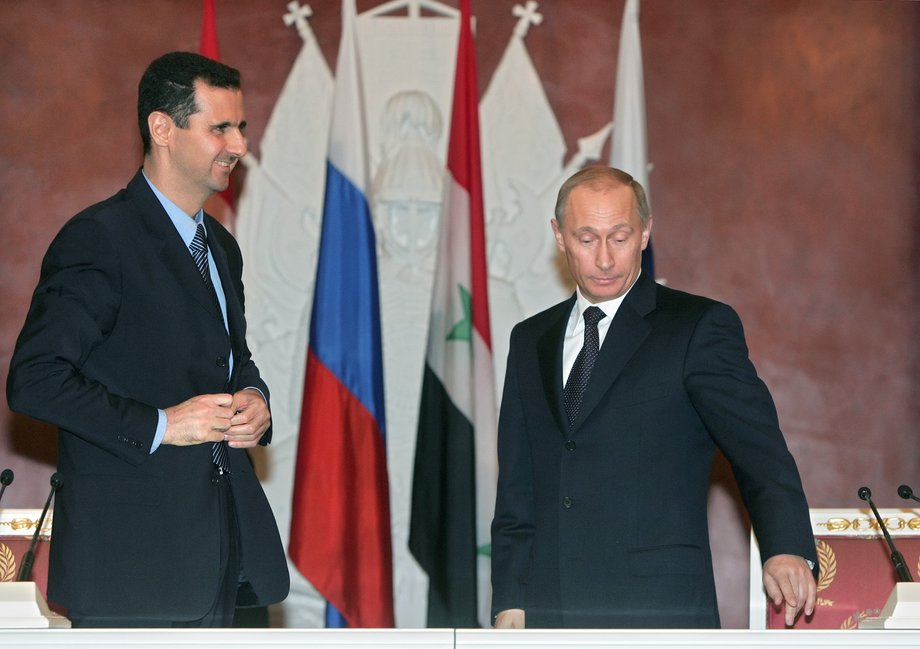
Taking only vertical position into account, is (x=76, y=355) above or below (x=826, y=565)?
above

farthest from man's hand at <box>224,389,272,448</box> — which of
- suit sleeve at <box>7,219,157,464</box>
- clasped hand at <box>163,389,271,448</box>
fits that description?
suit sleeve at <box>7,219,157,464</box>

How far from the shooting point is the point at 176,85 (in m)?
2.40

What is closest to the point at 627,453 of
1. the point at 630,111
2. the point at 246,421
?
the point at 246,421

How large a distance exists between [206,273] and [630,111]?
98.4 inches

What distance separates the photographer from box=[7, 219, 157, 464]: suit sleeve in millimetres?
2027

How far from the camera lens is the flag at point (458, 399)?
406 cm

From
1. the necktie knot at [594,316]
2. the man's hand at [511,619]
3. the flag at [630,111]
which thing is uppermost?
the flag at [630,111]

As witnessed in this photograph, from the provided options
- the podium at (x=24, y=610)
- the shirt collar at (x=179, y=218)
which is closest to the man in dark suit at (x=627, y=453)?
the shirt collar at (x=179, y=218)

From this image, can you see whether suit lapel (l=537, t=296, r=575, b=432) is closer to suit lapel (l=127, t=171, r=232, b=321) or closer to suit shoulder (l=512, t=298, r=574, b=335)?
suit shoulder (l=512, t=298, r=574, b=335)

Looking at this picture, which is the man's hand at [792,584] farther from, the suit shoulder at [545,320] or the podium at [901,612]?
the suit shoulder at [545,320]

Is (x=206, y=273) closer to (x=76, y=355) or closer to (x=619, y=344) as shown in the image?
(x=76, y=355)

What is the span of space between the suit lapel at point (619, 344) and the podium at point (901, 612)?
0.73 meters

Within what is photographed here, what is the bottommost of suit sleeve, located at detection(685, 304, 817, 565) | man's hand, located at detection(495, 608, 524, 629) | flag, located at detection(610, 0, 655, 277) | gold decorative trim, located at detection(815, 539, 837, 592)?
man's hand, located at detection(495, 608, 524, 629)

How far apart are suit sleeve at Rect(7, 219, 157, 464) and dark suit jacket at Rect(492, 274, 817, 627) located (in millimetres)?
866
